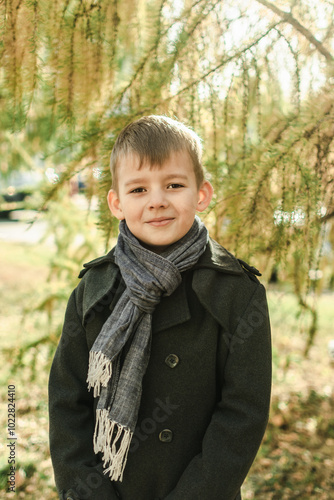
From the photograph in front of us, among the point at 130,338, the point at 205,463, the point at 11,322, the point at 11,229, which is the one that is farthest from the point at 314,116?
Answer: the point at 11,229

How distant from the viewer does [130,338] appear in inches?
52.0

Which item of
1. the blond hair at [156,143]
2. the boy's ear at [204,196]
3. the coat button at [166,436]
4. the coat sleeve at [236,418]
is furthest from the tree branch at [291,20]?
the coat button at [166,436]

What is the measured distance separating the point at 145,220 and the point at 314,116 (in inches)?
28.5

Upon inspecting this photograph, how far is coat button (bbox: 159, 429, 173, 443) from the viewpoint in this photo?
128 centimetres

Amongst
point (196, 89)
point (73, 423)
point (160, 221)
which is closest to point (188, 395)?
point (73, 423)

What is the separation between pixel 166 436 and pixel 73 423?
30 cm

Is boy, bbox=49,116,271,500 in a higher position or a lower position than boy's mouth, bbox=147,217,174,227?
lower

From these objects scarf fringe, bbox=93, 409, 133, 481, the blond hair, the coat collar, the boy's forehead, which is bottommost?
scarf fringe, bbox=93, 409, 133, 481

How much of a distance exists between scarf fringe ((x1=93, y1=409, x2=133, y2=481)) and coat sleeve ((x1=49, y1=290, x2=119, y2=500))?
0.18ft

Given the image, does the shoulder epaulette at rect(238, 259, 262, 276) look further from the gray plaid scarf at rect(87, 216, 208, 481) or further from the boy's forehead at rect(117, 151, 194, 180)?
the boy's forehead at rect(117, 151, 194, 180)

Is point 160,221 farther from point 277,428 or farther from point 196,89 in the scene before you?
point 277,428

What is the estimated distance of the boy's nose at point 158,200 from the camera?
1.27 metres

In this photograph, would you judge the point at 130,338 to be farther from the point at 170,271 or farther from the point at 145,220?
the point at 145,220

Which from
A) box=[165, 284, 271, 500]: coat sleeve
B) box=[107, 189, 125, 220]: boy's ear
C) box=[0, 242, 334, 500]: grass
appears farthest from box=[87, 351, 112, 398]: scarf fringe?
box=[0, 242, 334, 500]: grass
